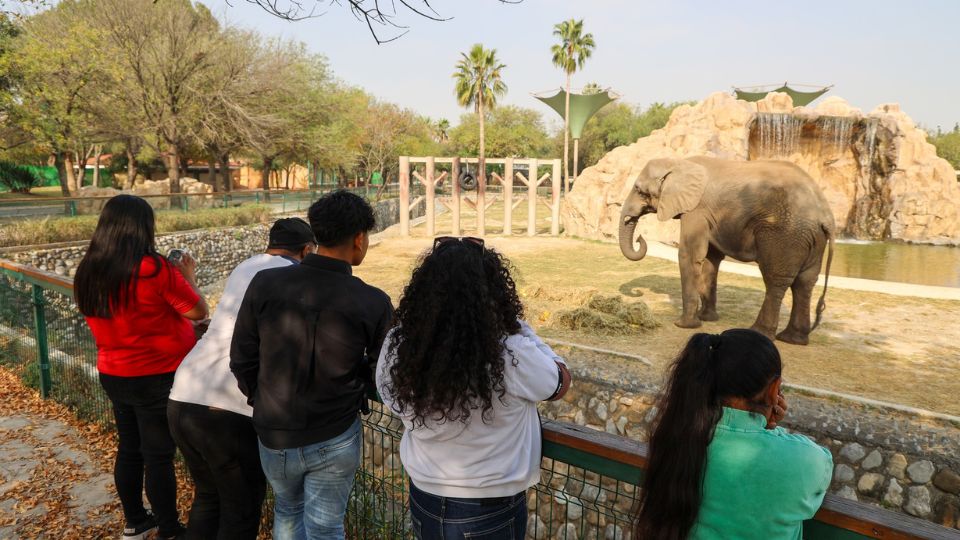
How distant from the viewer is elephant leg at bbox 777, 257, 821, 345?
7812 mm

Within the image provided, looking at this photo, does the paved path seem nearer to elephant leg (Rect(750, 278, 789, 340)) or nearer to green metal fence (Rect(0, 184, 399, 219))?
elephant leg (Rect(750, 278, 789, 340))

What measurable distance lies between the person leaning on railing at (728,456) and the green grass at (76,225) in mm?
16323

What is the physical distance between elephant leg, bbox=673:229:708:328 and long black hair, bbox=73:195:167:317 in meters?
7.11

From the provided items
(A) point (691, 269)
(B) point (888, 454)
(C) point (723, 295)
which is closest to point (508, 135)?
(C) point (723, 295)

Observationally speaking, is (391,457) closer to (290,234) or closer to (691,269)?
(290,234)

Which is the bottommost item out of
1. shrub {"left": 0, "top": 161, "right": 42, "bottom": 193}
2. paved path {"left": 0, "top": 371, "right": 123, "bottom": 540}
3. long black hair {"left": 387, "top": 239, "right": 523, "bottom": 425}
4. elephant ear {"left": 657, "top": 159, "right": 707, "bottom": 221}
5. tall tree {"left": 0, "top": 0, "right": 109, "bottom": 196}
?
paved path {"left": 0, "top": 371, "right": 123, "bottom": 540}

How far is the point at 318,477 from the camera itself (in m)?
2.36

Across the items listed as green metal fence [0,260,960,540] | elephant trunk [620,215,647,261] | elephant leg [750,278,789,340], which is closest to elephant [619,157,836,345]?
elephant leg [750,278,789,340]

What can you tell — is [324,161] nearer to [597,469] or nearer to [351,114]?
[351,114]

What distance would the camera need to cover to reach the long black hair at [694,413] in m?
1.67

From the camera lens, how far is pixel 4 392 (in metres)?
5.81

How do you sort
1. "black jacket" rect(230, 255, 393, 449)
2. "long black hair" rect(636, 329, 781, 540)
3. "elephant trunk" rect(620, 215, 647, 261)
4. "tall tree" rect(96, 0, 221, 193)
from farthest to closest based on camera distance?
"tall tree" rect(96, 0, 221, 193) → "elephant trunk" rect(620, 215, 647, 261) → "black jacket" rect(230, 255, 393, 449) → "long black hair" rect(636, 329, 781, 540)

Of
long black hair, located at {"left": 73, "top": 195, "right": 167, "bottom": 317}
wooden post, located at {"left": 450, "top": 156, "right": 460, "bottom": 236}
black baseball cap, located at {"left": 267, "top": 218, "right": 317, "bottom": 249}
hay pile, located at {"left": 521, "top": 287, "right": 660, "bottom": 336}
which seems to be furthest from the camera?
wooden post, located at {"left": 450, "top": 156, "right": 460, "bottom": 236}

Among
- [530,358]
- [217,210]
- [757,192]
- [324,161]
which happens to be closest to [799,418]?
[757,192]
